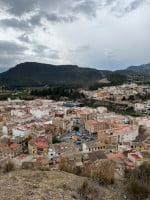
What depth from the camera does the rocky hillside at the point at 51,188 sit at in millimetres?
7121

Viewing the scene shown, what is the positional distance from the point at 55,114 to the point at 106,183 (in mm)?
34644

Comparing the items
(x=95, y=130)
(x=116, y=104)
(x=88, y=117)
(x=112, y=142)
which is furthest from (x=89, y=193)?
(x=116, y=104)

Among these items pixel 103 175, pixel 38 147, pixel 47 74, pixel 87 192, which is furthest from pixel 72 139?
pixel 47 74

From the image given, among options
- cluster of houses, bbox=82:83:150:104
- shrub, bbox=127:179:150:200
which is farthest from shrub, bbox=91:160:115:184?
cluster of houses, bbox=82:83:150:104

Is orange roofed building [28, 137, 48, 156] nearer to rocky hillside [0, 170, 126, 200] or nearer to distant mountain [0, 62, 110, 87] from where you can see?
rocky hillside [0, 170, 126, 200]

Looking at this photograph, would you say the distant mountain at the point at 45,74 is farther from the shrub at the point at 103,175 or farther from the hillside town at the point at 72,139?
the shrub at the point at 103,175

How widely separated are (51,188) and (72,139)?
2239 centimetres

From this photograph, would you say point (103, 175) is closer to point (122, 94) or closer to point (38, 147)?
point (38, 147)

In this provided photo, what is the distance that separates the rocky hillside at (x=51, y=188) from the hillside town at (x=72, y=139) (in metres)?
8.60

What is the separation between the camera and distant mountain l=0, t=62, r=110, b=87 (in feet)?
387

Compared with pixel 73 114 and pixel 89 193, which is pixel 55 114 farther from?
pixel 89 193

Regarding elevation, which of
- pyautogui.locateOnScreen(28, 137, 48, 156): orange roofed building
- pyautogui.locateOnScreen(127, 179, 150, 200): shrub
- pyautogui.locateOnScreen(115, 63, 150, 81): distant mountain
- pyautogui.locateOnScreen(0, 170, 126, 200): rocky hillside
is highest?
pyautogui.locateOnScreen(115, 63, 150, 81): distant mountain

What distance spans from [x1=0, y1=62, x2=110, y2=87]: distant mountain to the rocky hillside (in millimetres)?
104621

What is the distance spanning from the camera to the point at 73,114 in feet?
140
